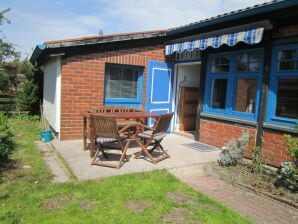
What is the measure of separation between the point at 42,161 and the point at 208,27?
4.90 m

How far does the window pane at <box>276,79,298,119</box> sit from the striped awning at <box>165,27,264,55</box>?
1034 millimetres

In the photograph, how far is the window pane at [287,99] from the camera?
17.5 feet

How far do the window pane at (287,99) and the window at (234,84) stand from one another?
52 cm

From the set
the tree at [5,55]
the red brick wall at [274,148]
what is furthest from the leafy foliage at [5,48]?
the red brick wall at [274,148]

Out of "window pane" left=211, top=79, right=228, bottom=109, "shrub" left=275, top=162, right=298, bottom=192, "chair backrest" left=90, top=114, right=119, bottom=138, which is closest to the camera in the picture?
"shrub" left=275, top=162, right=298, bottom=192

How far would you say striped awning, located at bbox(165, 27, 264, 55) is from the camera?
5.40 metres

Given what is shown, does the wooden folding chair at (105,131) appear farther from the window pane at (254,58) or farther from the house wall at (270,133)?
the window pane at (254,58)

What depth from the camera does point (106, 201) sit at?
3848 millimetres

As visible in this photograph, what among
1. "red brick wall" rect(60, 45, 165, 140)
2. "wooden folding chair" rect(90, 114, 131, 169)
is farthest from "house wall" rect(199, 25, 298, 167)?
"red brick wall" rect(60, 45, 165, 140)

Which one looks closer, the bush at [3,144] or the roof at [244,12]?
the roof at [244,12]

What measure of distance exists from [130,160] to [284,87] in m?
3.47

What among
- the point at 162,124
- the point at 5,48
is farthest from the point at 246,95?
the point at 5,48

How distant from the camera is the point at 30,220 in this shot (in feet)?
10.7

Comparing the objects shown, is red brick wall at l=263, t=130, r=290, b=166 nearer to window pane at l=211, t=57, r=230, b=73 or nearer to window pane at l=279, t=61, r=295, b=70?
window pane at l=279, t=61, r=295, b=70
